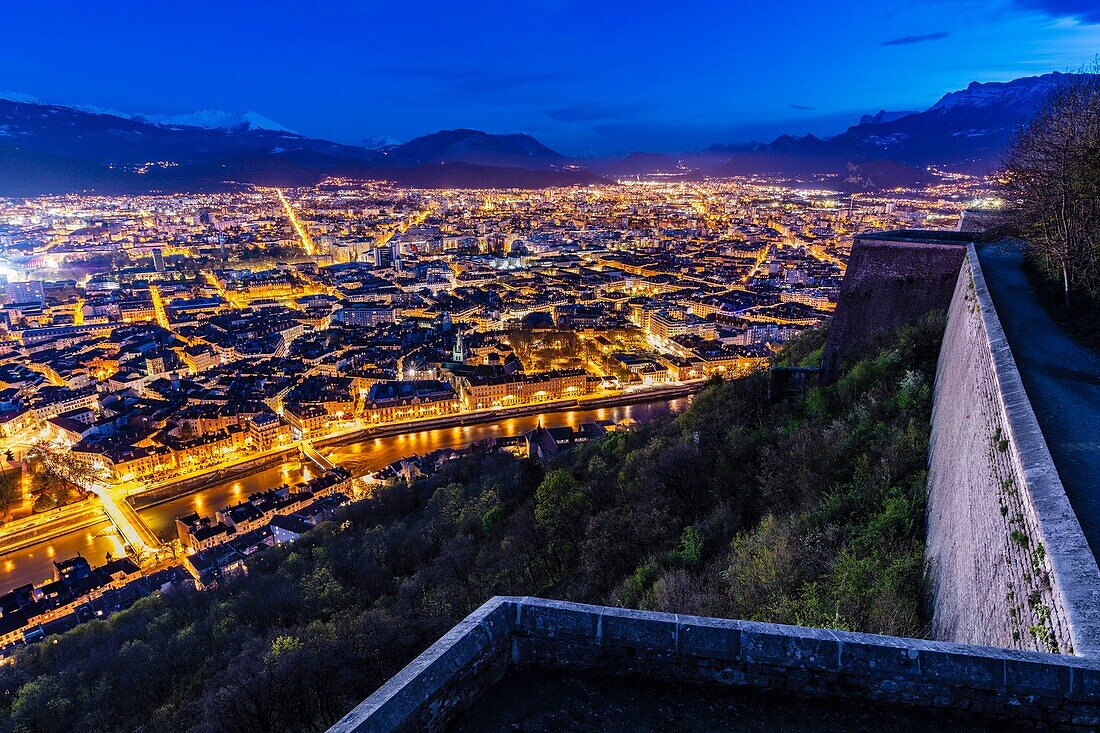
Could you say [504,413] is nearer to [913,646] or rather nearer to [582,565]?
[582,565]

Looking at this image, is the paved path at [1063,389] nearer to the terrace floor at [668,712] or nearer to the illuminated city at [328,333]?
the terrace floor at [668,712]

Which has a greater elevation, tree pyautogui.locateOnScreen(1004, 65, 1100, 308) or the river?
tree pyautogui.locateOnScreen(1004, 65, 1100, 308)

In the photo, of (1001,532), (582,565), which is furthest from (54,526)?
(1001,532)

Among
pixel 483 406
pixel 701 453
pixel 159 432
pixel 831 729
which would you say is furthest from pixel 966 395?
pixel 159 432

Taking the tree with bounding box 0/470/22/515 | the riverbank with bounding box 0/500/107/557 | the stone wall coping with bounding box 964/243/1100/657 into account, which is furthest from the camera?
the tree with bounding box 0/470/22/515

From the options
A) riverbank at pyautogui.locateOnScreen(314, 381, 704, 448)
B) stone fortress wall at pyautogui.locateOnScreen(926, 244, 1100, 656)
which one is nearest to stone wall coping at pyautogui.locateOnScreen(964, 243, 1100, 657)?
stone fortress wall at pyautogui.locateOnScreen(926, 244, 1100, 656)

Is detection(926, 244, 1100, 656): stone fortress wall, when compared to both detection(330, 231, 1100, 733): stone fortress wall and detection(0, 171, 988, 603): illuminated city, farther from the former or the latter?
detection(0, 171, 988, 603): illuminated city

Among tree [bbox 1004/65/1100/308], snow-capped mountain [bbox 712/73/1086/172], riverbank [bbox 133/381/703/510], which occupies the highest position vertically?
snow-capped mountain [bbox 712/73/1086/172]
